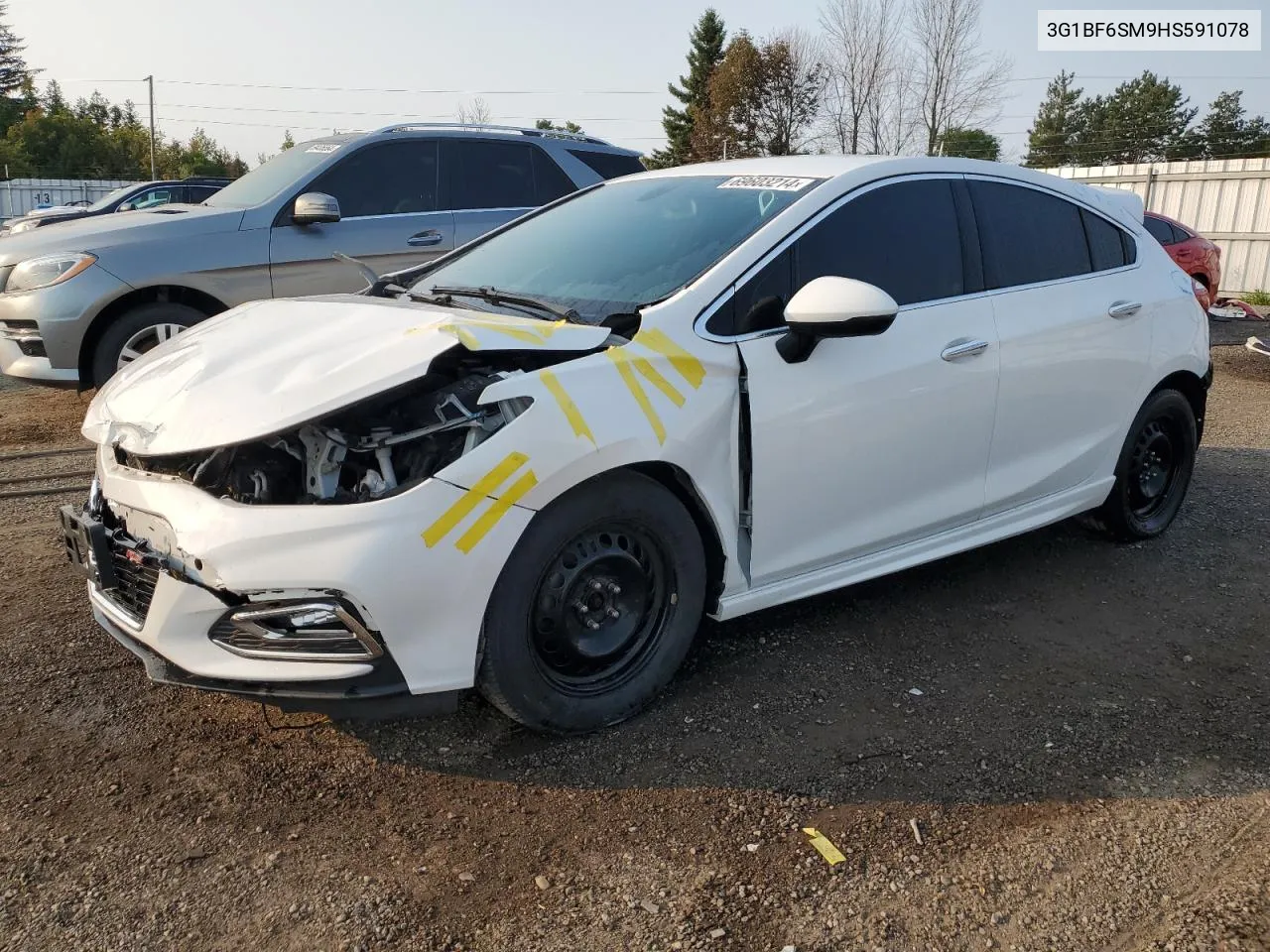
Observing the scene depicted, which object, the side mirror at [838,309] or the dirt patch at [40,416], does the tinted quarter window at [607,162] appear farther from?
the side mirror at [838,309]

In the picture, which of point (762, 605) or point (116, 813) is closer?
point (116, 813)

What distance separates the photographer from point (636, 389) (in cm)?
296

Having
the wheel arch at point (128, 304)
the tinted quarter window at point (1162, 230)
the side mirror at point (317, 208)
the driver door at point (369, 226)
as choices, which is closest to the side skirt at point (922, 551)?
the side mirror at point (317, 208)

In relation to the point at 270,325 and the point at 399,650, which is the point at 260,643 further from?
the point at 270,325

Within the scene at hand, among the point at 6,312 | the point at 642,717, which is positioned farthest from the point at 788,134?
the point at 642,717

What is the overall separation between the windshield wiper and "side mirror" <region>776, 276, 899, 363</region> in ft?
2.27

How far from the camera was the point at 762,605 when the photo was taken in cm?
334

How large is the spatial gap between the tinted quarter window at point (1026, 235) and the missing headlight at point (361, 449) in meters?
2.20

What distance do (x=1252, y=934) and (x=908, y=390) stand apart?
73.3 inches

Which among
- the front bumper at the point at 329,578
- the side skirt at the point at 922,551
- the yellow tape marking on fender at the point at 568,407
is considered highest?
the yellow tape marking on fender at the point at 568,407

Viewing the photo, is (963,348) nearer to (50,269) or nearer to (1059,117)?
(50,269)

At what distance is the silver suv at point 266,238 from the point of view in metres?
6.21

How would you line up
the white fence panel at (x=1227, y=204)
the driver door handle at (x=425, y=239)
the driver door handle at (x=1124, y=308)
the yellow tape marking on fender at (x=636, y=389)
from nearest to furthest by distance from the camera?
the yellow tape marking on fender at (x=636, y=389)
the driver door handle at (x=1124, y=308)
the driver door handle at (x=425, y=239)
the white fence panel at (x=1227, y=204)

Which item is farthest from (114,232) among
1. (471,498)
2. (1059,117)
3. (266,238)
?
(1059,117)
